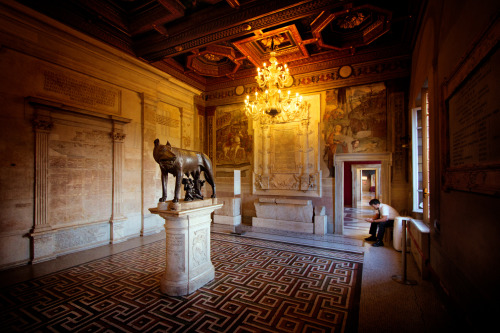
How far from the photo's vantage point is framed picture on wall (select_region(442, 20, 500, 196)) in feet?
5.11

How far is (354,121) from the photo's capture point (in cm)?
681

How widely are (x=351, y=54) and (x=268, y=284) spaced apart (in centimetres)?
649

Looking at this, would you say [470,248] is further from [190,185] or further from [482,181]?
[190,185]

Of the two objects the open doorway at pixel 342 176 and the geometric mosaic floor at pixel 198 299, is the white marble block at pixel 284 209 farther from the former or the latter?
the geometric mosaic floor at pixel 198 299

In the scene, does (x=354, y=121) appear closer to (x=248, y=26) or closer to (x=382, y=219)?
(x=382, y=219)

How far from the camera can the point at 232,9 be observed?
4.87 m

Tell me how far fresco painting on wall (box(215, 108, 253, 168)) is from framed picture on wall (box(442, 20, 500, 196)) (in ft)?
20.7

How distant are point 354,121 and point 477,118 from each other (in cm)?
522

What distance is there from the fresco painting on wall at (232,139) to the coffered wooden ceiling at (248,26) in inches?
78.7

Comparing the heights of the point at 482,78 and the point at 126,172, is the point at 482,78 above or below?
above

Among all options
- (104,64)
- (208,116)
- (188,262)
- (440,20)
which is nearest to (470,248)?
(440,20)

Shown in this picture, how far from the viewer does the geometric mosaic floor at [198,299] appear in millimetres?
2646

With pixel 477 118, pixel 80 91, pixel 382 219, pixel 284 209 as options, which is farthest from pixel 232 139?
pixel 477 118

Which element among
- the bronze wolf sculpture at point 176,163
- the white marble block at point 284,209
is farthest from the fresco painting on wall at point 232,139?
the bronze wolf sculpture at point 176,163
